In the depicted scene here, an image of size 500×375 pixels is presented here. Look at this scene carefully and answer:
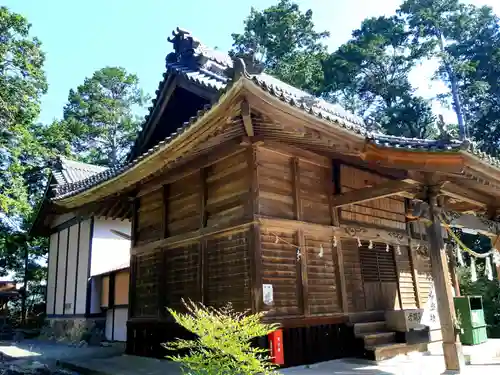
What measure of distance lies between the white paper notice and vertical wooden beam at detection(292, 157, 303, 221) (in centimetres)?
137

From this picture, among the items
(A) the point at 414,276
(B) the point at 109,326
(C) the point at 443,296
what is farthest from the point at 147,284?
(B) the point at 109,326

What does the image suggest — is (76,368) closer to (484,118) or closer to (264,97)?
(264,97)

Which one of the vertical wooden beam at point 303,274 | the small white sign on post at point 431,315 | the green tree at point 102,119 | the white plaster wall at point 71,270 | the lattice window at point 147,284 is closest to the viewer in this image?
the vertical wooden beam at point 303,274

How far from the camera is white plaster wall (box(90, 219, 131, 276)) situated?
1588 cm

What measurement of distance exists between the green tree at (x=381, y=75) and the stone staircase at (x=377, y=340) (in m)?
23.0

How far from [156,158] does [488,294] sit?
13.1 metres

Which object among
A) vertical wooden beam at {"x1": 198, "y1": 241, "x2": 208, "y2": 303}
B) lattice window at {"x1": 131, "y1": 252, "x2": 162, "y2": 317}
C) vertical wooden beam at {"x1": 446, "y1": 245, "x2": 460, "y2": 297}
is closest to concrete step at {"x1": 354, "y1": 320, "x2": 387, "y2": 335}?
vertical wooden beam at {"x1": 198, "y1": 241, "x2": 208, "y2": 303}

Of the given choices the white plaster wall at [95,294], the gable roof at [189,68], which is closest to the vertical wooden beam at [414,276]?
the gable roof at [189,68]

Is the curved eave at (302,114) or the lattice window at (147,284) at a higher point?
the curved eave at (302,114)

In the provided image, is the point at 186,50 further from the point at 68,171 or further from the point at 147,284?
the point at 68,171

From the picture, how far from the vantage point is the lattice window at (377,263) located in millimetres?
8683

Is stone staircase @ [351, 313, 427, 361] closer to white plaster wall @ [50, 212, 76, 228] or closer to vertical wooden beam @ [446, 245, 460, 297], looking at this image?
vertical wooden beam @ [446, 245, 460, 297]

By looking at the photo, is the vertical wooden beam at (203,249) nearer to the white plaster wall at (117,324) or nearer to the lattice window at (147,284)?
the lattice window at (147,284)

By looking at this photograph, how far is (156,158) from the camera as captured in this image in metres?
7.41
